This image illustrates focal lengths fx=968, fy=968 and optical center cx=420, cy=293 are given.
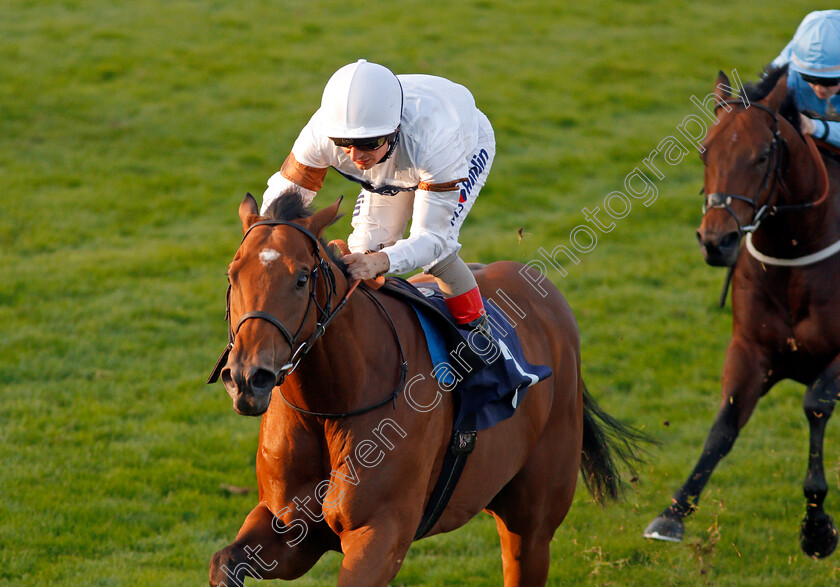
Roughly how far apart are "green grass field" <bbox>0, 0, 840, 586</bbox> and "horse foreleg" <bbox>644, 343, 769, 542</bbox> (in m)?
0.19

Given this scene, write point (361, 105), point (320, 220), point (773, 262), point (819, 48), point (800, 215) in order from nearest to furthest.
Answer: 1. point (320, 220)
2. point (361, 105)
3. point (800, 215)
4. point (773, 262)
5. point (819, 48)

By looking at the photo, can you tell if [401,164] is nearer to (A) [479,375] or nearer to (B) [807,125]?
(A) [479,375]

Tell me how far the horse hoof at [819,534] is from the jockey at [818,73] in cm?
207

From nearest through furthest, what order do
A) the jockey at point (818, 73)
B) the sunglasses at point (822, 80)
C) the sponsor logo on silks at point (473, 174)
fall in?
the sponsor logo on silks at point (473, 174), the jockey at point (818, 73), the sunglasses at point (822, 80)

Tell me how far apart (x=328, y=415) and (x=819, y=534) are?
314 cm

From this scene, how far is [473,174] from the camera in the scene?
13.4ft

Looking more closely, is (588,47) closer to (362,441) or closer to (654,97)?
(654,97)

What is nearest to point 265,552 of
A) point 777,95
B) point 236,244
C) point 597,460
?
point 597,460

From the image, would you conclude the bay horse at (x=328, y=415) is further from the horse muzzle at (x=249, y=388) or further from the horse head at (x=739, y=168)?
the horse head at (x=739, y=168)

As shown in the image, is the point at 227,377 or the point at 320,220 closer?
the point at 227,377

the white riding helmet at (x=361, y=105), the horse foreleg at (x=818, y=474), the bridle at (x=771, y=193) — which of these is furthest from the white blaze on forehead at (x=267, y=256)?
the horse foreleg at (x=818, y=474)

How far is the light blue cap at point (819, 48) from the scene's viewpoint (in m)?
5.49

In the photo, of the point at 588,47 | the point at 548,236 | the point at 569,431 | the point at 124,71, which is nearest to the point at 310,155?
the point at 569,431

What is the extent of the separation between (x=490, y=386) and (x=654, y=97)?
416 inches
